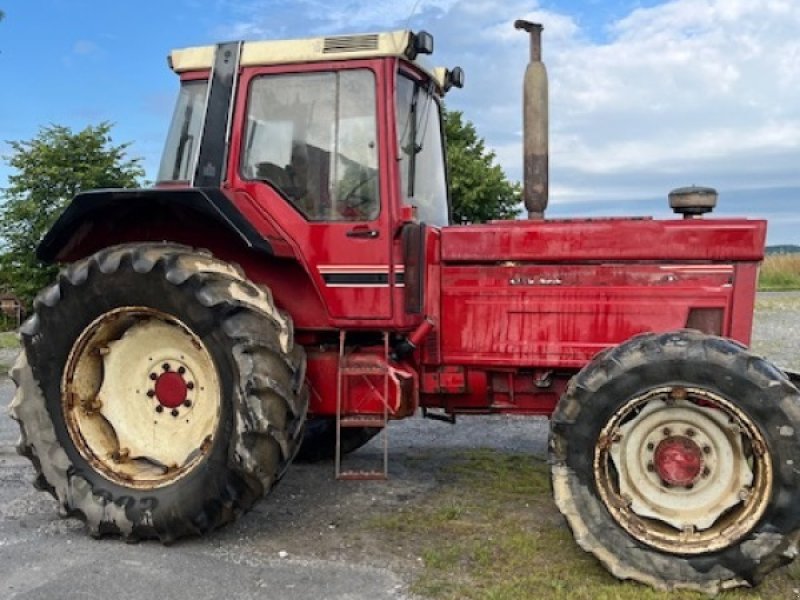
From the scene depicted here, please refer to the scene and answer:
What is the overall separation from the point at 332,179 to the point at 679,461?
2298 mm

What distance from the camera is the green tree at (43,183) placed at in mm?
20734

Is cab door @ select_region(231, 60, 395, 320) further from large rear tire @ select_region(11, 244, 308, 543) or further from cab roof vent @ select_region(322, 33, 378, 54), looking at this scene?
large rear tire @ select_region(11, 244, 308, 543)

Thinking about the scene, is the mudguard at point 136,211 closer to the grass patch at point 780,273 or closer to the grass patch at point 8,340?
the grass patch at point 8,340

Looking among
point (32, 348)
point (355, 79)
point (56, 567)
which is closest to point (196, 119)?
point (355, 79)

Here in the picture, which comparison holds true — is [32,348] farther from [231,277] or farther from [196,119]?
[196,119]

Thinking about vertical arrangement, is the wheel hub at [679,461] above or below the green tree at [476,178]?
below

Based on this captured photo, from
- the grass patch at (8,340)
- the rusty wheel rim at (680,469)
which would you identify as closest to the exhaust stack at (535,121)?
the rusty wheel rim at (680,469)

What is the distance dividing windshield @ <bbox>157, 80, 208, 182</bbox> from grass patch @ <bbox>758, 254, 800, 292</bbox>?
27.7 metres

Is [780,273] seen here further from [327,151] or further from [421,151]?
[327,151]

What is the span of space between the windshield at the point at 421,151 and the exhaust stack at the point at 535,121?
0.67 m

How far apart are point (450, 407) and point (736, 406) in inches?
70.7

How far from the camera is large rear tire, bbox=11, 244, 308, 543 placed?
430cm

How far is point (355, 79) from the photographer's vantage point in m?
4.73

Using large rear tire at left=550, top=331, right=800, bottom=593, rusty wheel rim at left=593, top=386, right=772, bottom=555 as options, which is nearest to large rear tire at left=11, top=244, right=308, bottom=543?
large rear tire at left=550, top=331, right=800, bottom=593
